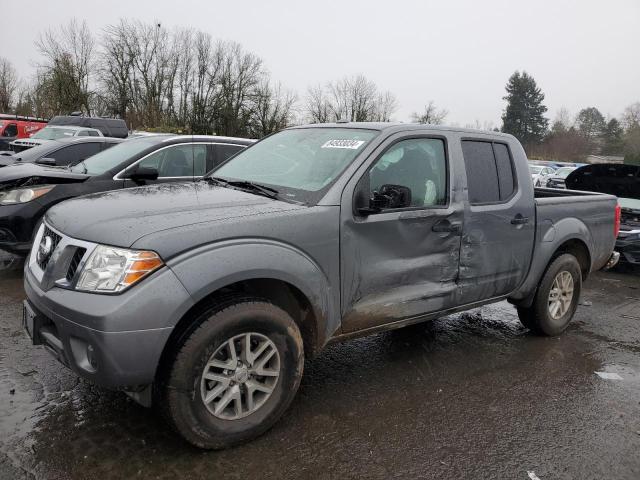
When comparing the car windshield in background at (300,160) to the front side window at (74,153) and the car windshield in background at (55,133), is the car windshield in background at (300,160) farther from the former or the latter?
the car windshield in background at (55,133)

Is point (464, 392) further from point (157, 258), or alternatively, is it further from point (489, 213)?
point (157, 258)

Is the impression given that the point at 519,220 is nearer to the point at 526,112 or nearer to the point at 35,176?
the point at 35,176

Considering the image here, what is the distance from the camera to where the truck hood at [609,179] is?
8.41m

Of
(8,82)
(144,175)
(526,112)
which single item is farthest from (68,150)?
(526,112)

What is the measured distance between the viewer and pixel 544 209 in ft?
14.7

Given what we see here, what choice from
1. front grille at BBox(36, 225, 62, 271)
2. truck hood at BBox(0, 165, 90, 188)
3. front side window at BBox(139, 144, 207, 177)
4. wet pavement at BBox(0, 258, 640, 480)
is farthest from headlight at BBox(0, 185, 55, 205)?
front grille at BBox(36, 225, 62, 271)

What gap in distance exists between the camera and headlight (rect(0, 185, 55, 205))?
225 inches

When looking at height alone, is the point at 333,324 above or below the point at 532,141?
below

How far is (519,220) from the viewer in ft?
13.8

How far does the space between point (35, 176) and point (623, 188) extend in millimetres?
8858

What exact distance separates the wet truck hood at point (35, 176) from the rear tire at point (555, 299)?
5.26 metres

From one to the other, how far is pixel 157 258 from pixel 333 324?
46.6 inches

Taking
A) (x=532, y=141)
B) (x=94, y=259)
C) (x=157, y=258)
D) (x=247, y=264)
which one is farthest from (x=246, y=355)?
(x=532, y=141)

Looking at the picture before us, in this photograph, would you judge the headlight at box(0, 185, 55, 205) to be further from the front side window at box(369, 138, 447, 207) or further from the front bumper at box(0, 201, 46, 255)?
the front side window at box(369, 138, 447, 207)
